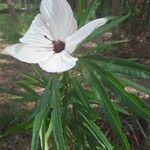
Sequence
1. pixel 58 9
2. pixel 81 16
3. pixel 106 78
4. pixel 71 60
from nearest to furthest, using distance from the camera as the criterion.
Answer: pixel 71 60 < pixel 58 9 < pixel 106 78 < pixel 81 16

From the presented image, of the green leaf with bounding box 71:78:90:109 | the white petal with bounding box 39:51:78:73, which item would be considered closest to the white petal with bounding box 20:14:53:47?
the white petal with bounding box 39:51:78:73

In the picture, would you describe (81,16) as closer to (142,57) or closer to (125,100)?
(125,100)

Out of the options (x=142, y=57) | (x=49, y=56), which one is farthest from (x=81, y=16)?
(x=142, y=57)

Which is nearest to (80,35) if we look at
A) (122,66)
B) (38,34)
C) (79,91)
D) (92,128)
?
(38,34)

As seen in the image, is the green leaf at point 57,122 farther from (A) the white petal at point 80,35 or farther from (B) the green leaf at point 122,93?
(A) the white petal at point 80,35

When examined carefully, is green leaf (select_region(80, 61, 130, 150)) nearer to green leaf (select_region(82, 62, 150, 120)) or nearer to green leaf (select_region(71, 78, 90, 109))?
green leaf (select_region(82, 62, 150, 120))

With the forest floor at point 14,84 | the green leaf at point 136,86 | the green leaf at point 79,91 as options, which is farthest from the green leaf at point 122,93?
the forest floor at point 14,84
